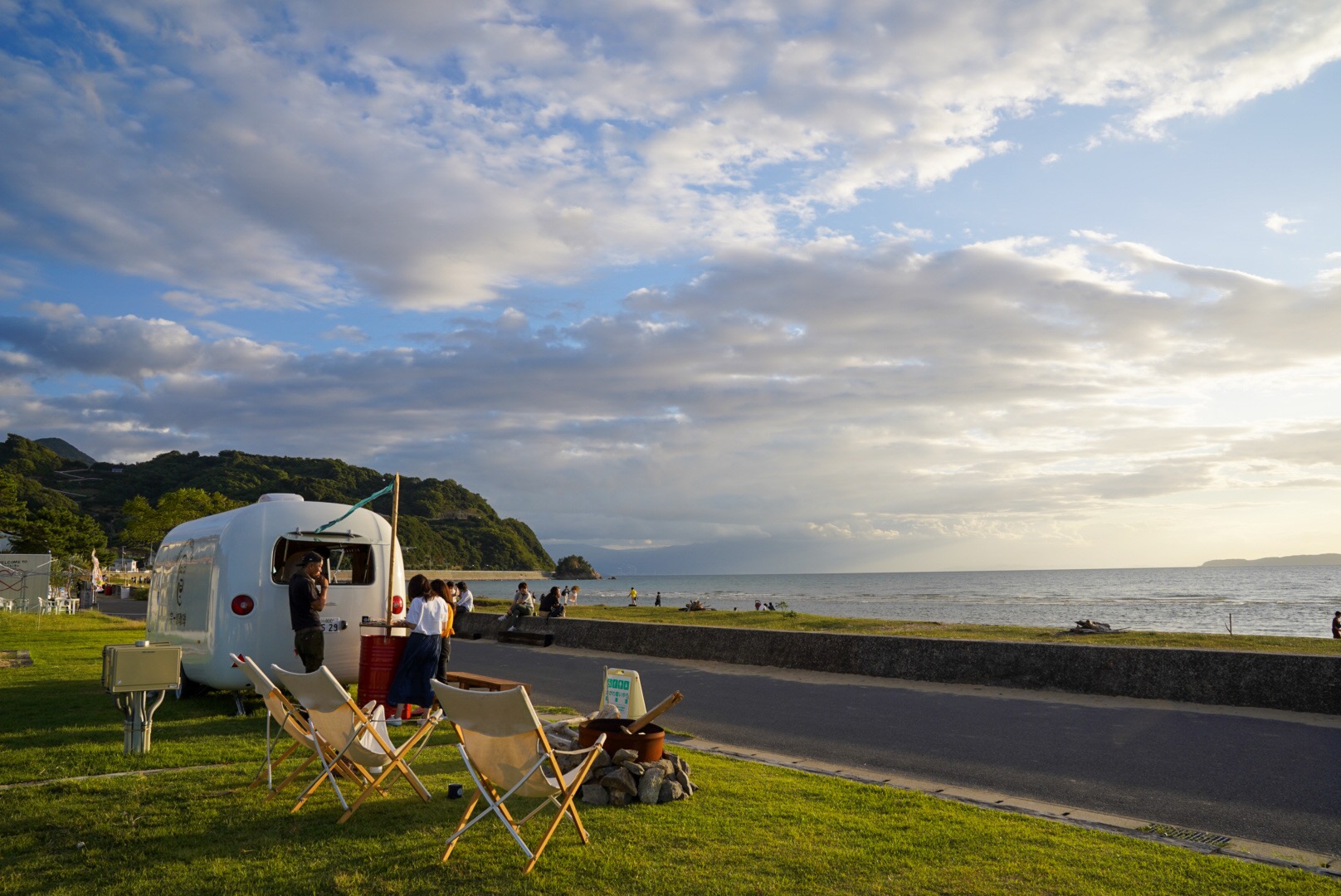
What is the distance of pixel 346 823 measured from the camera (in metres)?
5.60

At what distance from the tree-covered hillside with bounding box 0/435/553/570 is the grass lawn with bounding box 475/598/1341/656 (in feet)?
80.1

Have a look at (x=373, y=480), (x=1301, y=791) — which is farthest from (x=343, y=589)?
(x=373, y=480)

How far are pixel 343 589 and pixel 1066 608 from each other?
2477 inches

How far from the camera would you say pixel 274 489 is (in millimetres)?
68312

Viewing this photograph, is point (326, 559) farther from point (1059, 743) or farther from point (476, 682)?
point (1059, 743)

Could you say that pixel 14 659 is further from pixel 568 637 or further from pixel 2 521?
pixel 2 521

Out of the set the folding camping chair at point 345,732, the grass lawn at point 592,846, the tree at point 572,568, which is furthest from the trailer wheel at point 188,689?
the tree at point 572,568

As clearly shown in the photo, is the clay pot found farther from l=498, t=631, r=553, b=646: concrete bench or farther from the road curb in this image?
l=498, t=631, r=553, b=646: concrete bench

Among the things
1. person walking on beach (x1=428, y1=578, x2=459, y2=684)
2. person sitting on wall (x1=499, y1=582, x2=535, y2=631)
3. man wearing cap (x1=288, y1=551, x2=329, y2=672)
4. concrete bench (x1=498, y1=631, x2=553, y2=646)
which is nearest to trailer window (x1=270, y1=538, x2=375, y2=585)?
man wearing cap (x1=288, y1=551, x2=329, y2=672)

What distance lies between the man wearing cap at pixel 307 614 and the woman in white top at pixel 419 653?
0.96 meters

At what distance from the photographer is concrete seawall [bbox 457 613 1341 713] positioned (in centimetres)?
970

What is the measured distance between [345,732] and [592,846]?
1943 millimetres

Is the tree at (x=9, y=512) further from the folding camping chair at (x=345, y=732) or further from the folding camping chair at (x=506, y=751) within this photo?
the folding camping chair at (x=506, y=751)

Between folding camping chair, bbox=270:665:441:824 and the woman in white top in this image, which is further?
the woman in white top
